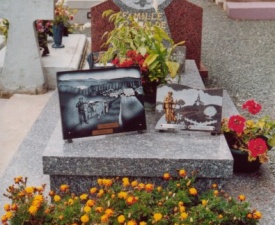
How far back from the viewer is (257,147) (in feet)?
11.3

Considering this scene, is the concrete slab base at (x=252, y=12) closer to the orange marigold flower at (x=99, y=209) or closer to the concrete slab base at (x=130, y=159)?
the concrete slab base at (x=130, y=159)

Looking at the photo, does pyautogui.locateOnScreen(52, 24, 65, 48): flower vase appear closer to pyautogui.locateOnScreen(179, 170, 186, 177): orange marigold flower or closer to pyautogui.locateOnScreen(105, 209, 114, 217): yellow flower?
pyautogui.locateOnScreen(179, 170, 186, 177): orange marigold flower

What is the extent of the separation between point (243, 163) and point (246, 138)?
6.7 inches

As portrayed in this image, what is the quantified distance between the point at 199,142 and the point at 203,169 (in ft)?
0.82

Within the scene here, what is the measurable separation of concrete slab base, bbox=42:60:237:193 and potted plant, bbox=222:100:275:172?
26 centimetres

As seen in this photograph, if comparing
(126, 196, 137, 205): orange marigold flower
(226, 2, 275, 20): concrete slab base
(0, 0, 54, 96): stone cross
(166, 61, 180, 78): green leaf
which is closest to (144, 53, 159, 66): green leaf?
(166, 61, 180, 78): green leaf

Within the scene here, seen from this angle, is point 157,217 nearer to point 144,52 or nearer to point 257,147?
point 257,147

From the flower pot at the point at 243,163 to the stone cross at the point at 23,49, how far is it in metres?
2.55

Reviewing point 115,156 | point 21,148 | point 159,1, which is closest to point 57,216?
point 115,156

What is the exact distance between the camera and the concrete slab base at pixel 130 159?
3.12 meters

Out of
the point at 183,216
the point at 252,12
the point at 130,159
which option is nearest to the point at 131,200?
the point at 183,216

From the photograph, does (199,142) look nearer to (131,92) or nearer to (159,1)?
(131,92)

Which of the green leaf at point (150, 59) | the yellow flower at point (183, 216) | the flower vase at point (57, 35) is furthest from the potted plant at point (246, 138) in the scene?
the flower vase at point (57, 35)

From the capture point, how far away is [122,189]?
2895 mm
